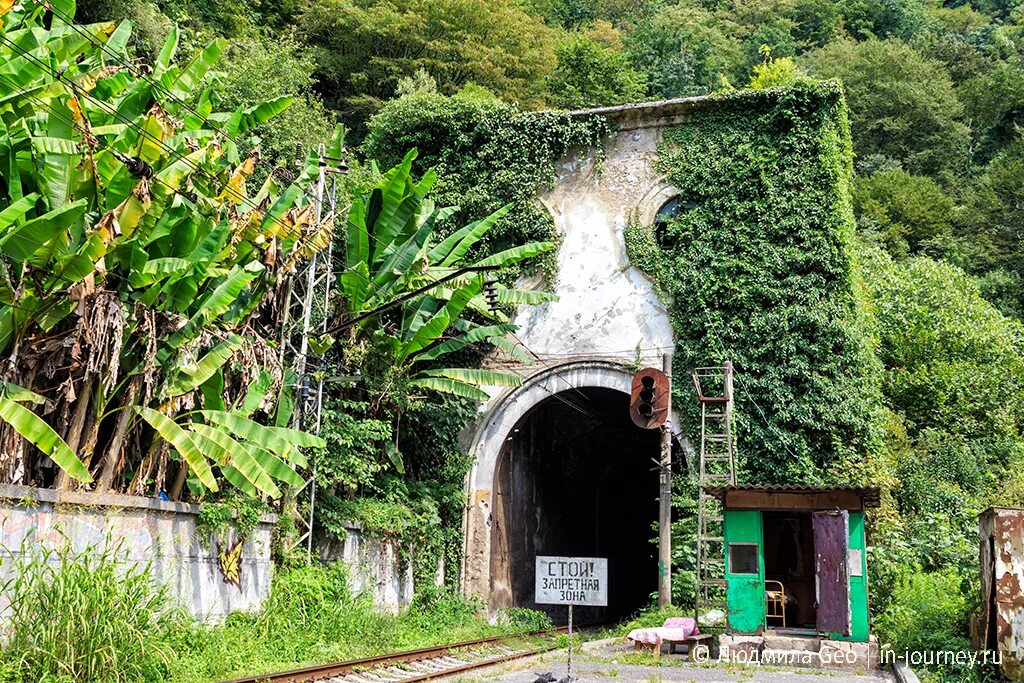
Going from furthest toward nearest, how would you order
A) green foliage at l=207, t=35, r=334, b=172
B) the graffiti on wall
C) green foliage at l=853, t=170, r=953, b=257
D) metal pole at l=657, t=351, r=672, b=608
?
1. green foliage at l=853, t=170, r=953, b=257
2. green foliage at l=207, t=35, r=334, b=172
3. metal pole at l=657, t=351, r=672, b=608
4. the graffiti on wall

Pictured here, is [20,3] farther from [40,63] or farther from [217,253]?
[217,253]

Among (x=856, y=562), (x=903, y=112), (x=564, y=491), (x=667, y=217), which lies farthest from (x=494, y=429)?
(x=903, y=112)

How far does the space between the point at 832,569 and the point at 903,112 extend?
2990 cm

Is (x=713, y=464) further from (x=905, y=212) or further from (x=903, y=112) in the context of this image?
(x=903, y=112)

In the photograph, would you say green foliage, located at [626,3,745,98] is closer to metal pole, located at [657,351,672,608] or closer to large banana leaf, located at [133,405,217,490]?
metal pole, located at [657,351,672,608]

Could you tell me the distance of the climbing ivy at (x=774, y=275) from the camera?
15.8 m

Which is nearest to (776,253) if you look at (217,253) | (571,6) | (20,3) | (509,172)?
(509,172)

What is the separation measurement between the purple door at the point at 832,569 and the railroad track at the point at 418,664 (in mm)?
3945

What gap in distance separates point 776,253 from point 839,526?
20.5ft

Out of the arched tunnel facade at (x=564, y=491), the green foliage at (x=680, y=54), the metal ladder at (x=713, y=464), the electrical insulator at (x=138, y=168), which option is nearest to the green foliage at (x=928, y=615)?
the metal ladder at (x=713, y=464)


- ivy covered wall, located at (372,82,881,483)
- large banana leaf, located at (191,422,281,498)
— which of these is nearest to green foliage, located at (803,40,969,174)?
ivy covered wall, located at (372,82,881,483)

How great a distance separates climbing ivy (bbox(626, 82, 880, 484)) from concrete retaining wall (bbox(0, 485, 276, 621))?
788cm

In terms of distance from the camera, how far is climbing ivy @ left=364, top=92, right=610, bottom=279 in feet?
59.6

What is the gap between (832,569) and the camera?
11.8 metres
